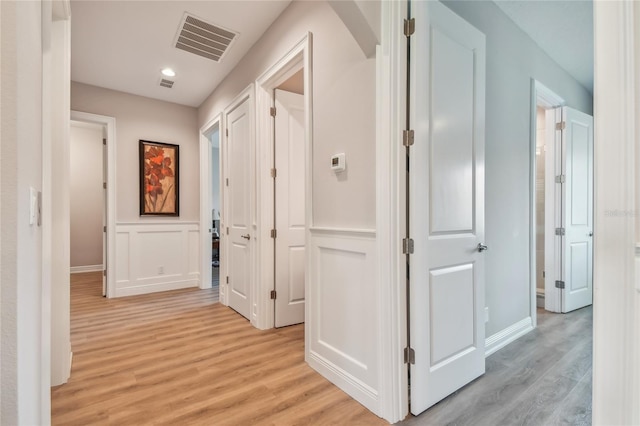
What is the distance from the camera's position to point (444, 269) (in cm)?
173

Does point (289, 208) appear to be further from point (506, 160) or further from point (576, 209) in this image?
point (576, 209)

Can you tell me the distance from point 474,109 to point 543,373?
5.93ft

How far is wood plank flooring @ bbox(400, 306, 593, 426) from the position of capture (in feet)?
5.12

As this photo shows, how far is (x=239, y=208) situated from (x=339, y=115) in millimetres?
1823

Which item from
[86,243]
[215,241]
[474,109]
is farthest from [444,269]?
[86,243]

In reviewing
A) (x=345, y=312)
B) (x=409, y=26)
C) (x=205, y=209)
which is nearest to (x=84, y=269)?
(x=205, y=209)

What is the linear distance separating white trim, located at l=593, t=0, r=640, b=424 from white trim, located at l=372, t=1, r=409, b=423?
80cm

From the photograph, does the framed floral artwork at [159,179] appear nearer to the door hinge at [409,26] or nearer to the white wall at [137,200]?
the white wall at [137,200]

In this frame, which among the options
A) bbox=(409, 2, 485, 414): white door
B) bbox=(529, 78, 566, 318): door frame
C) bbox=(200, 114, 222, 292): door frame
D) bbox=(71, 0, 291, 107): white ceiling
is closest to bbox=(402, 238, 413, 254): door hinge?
bbox=(409, 2, 485, 414): white door

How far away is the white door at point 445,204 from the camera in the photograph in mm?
1588

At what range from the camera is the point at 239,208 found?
10.9ft

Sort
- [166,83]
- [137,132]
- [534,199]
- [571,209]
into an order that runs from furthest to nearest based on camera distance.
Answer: [137,132]
[166,83]
[571,209]
[534,199]

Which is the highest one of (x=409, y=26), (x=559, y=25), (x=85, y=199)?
(x=559, y=25)

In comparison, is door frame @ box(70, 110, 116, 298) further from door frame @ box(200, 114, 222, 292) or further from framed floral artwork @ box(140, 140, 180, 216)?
door frame @ box(200, 114, 222, 292)
